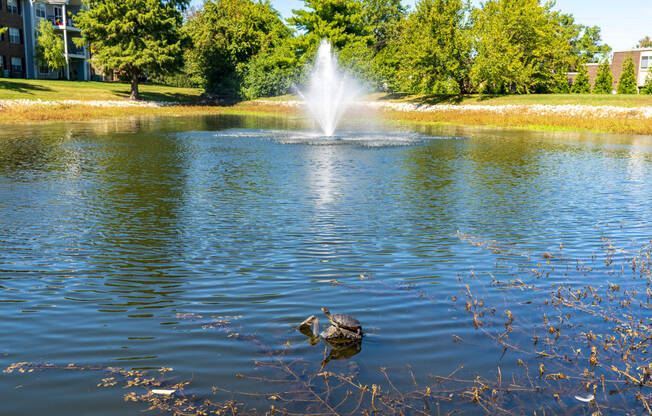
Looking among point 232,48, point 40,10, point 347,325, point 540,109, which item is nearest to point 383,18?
point 232,48

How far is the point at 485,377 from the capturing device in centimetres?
568

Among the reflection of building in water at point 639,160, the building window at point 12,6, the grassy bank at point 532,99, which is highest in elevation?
the building window at point 12,6

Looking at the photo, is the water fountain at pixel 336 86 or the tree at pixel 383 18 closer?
the water fountain at pixel 336 86

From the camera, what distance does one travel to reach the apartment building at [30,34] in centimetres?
6438

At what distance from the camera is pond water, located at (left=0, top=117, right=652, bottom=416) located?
5.83 m

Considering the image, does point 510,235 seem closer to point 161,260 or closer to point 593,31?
point 161,260

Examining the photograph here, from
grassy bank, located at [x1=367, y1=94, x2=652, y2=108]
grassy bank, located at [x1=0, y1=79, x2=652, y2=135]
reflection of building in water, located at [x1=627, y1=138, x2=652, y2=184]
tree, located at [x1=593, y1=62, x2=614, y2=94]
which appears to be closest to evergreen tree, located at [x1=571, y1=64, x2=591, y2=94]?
tree, located at [x1=593, y1=62, x2=614, y2=94]

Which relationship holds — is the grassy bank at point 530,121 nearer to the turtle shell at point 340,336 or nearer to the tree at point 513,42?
the tree at point 513,42

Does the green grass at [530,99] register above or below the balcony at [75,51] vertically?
below

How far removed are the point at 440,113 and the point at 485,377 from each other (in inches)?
2076

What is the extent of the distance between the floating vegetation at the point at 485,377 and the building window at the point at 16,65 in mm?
71642

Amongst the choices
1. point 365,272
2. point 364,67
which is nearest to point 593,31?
point 364,67

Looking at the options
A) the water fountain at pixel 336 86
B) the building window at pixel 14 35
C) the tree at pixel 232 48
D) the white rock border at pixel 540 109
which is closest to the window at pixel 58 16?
the building window at pixel 14 35

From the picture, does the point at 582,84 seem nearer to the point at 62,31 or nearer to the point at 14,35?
the point at 62,31
